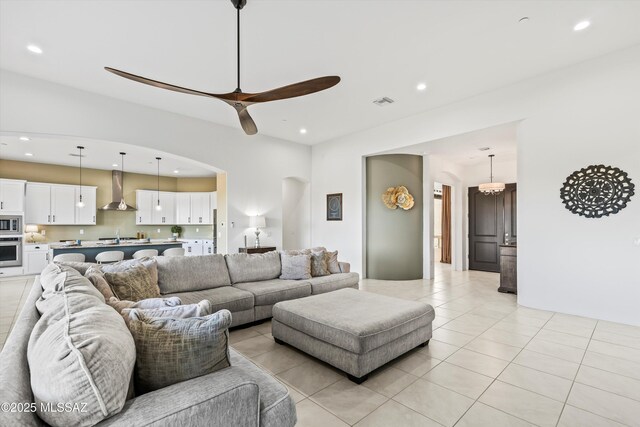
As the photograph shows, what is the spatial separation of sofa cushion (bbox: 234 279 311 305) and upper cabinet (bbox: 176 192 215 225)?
6.74m

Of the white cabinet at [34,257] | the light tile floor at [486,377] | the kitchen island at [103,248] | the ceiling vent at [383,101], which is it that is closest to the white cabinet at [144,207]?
the white cabinet at [34,257]

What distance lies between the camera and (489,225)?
7.84m

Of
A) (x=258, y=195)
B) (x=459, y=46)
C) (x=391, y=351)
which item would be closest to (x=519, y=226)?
(x=459, y=46)

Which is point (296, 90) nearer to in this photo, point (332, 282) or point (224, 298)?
point (224, 298)

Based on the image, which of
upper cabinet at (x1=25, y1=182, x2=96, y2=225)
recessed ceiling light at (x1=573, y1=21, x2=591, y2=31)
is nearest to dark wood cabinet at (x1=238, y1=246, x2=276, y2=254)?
upper cabinet at (x1=25, y1=182, x2=96, y2=225)

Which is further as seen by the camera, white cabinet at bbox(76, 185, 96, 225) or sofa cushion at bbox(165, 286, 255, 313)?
white cabinet at bbox(76, 185, 96, 225)

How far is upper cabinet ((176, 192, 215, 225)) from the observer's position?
10242mm

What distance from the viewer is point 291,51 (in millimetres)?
3660

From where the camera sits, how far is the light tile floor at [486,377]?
2.03 meters

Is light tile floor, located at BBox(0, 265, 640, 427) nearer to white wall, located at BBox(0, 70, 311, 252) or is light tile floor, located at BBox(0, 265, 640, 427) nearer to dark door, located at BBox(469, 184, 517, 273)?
white wall, located at BBox(0, 70, 311, 252)

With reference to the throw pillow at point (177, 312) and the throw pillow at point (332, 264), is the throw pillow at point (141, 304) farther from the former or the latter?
the throw pillow at point (332, 264)

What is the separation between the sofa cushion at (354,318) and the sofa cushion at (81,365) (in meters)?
1.68

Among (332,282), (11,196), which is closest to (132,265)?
(332,282)

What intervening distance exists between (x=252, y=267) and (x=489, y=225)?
642cm
